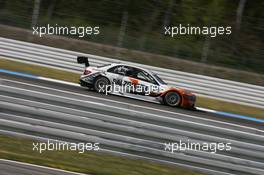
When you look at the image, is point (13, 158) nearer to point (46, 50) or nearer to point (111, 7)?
point (46, 50)

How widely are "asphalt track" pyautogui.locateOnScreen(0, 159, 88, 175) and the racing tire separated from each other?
672cm

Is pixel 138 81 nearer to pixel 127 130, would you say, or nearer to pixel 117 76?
pixel 117 76

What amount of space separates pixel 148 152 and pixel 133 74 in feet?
18.8

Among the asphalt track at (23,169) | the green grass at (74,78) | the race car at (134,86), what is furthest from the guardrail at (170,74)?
the asphalt track at (23,169)

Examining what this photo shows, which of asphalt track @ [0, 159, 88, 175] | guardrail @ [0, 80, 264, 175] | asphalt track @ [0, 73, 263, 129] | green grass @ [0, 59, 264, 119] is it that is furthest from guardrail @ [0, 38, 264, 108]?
asphalt track @ [0, 159, 88, 175]

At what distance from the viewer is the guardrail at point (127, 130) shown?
808cm

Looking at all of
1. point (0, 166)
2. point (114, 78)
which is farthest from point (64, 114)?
point (114, 78)

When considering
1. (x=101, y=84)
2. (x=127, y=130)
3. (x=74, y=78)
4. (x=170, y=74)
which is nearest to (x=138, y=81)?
(x=101, y=84)

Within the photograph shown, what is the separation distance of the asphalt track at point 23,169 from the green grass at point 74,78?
346 inches

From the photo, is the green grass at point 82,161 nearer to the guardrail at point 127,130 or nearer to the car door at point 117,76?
the guardrail at point 127,130

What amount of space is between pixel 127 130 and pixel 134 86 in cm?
518

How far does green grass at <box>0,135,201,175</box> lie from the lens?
23.7ft

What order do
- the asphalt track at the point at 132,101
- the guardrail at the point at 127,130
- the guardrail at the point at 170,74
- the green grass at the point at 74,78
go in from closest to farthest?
1. the guardrail at the point at 127,130
2. the asphalt track at the point at 132,101
3. the green grass at the point at 74,78
4. the guardrail at the point at 170,74

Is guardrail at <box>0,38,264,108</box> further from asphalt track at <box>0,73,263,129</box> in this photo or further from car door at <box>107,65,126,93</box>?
asphalt track at <box>0,73,263,129</box>
